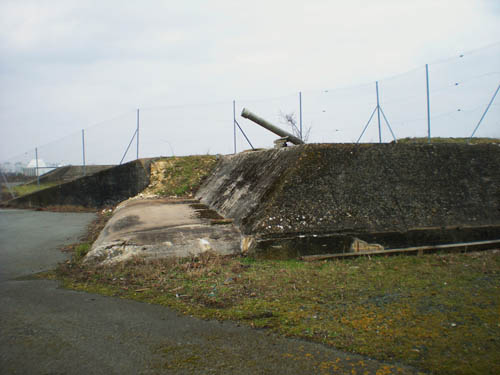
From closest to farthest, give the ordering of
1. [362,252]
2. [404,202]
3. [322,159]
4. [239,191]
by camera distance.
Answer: [362,252] < [404,202] < [322,159] < [239,191]

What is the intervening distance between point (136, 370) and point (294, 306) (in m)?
1.61

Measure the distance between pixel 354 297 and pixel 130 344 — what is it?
213 cm

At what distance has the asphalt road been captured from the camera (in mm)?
2621

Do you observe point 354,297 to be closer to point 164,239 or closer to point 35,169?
point 164,239

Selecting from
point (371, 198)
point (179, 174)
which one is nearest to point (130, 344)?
point (371, 198)

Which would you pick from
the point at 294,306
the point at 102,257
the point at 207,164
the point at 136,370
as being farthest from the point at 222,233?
the point at 207,164

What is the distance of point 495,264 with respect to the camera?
4.86 meters

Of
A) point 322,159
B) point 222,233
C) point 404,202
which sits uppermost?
point 322,159

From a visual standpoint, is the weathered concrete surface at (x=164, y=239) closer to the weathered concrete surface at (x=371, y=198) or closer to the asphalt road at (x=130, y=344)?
the weathered concrete surface at (x=371, y=198)

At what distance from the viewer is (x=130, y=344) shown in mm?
3025

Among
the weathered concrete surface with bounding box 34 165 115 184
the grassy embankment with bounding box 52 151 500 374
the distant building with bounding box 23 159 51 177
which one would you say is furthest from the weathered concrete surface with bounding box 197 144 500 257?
the distant building with bounding box 23 159 51 177

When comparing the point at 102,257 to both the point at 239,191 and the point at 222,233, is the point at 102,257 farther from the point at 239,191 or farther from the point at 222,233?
the point at 239,191

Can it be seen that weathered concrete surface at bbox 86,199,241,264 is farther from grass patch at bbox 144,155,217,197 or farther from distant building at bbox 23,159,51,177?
distant building at bbox 23,159,51,177

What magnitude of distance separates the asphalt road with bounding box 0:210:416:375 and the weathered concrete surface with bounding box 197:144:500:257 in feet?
7.91
